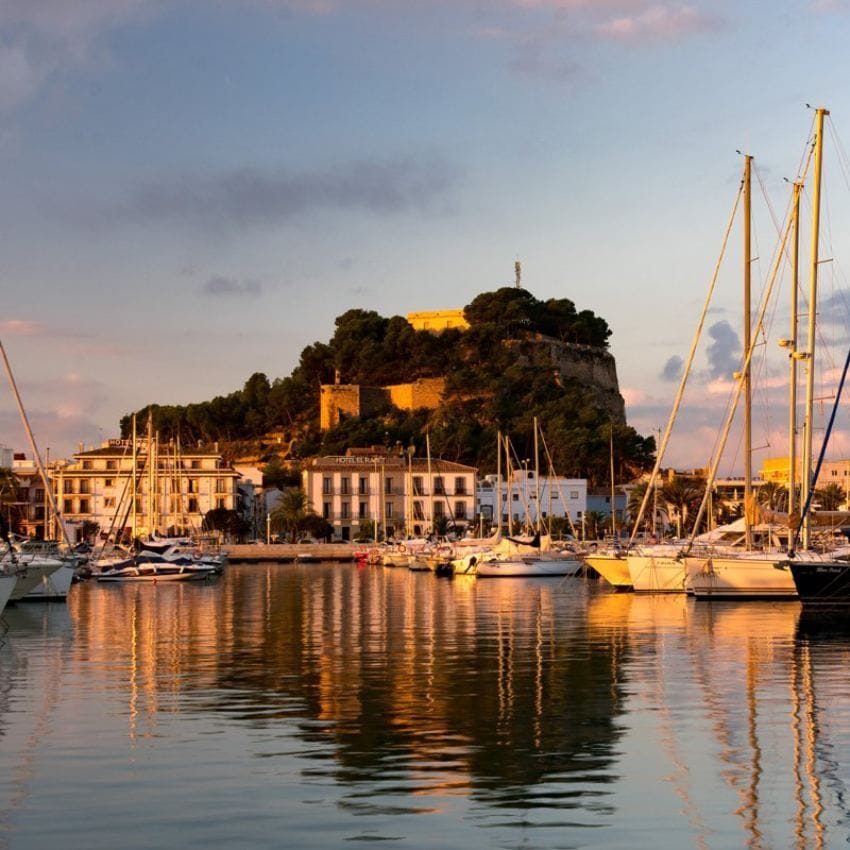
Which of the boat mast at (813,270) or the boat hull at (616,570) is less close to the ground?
the boat mast at (813,270)

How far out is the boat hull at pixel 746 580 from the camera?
126ft

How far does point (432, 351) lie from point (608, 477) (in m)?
28.4

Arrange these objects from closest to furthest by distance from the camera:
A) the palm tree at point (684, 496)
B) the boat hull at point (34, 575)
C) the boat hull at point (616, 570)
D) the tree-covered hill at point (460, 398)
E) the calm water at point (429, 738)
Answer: the calm water at point (429, 738) < the boat hull at point (34, 575) < the boat hull at point (616, 570) < the palm tree at point (684, 496) < the tree-covered hill at point (460, 398)

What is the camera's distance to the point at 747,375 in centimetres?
4316

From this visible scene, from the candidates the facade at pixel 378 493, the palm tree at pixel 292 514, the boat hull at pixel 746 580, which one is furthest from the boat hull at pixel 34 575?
the facade at pixel 378 493

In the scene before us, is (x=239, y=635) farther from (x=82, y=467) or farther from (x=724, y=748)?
(x=82, y=467)

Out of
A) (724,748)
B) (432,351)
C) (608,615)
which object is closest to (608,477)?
(432,351)

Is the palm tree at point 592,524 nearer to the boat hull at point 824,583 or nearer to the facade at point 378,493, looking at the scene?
the facade at point 378,493

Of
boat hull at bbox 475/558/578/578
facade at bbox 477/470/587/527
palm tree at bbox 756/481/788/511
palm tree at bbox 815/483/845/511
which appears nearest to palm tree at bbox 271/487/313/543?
facade at bbox 477/470/587/527

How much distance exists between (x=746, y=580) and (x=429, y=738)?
24851 mm

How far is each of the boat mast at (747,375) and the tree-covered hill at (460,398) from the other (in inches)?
3546

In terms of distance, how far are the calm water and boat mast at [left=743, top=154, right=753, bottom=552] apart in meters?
10.6

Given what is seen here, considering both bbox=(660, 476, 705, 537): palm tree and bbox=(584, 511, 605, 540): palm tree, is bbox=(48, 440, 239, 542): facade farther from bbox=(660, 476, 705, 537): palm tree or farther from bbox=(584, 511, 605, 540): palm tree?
bbox=(660, 476, 705, 537): palm tree

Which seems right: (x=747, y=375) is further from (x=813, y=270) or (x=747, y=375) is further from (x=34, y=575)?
(x=34, y=575)
